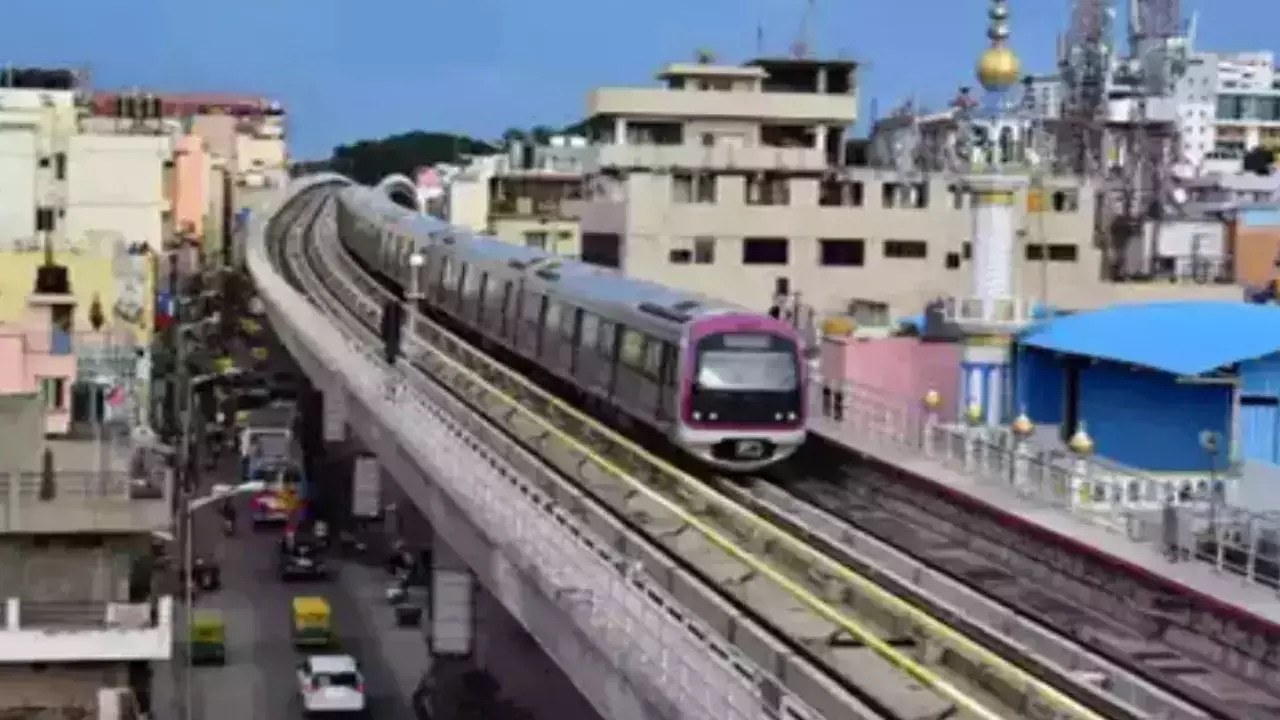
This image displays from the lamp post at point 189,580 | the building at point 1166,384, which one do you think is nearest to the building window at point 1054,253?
the building at point 1166,384

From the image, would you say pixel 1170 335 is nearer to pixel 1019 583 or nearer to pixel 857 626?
→ pixel 1019 583

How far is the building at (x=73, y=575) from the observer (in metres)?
17.8

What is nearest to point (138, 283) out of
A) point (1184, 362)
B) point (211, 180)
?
point (1184, 362)

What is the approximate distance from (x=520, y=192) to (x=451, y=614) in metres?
38.1

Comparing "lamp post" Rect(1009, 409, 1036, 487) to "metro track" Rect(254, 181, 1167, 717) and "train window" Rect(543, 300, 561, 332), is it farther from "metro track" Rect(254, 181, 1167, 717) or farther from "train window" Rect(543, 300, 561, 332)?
"train window" Rect(543, 300, 561, 332)

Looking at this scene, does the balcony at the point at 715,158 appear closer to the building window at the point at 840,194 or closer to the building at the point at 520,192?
the building window at the point at 840,194

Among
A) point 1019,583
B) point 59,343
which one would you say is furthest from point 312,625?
point 1019,583

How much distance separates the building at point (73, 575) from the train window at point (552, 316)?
945cm

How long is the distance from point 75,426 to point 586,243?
2193 cm

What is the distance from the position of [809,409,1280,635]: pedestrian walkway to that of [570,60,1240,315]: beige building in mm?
15470

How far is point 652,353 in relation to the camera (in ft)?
75.7

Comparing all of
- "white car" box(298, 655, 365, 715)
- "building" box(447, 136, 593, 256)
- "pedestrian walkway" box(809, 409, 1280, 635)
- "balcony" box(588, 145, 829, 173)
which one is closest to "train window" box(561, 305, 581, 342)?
"pedestrian walkway" box(809, 409, 1280, 635)

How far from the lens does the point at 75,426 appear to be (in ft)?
79.1

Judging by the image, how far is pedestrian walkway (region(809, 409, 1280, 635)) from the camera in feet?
49.6
